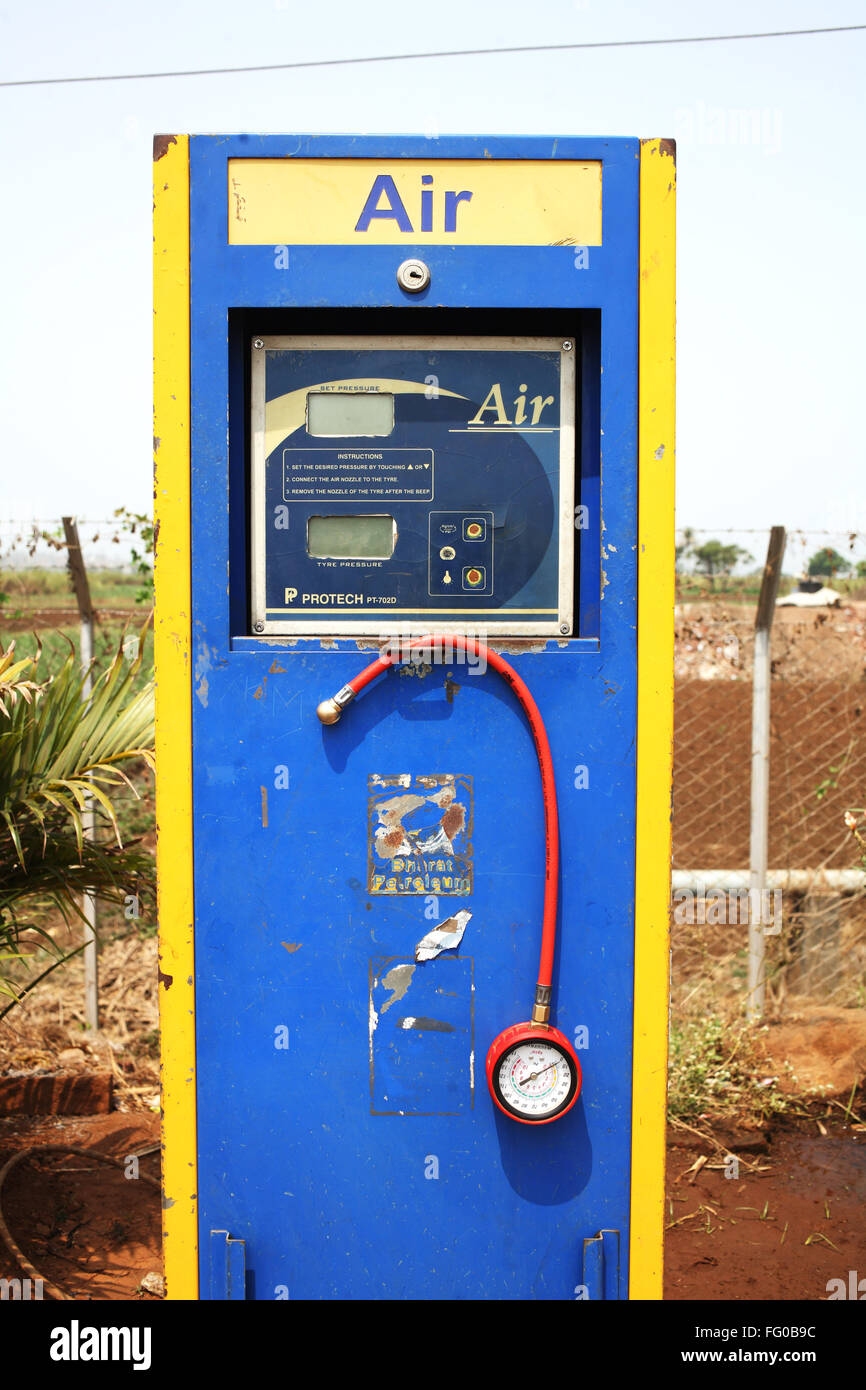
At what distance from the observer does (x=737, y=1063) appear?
3842 mm

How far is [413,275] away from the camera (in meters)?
1.64

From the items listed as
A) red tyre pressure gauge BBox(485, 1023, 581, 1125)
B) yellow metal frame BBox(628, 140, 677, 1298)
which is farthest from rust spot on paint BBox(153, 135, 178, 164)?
red tyre pressure gauge BBox(485, 1023, 581, 1125)

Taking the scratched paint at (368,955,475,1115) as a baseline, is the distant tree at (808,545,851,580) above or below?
above

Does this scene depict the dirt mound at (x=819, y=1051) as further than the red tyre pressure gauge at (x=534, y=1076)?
Yes

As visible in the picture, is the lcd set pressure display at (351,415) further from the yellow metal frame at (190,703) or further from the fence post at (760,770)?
the fence post at (760,770)

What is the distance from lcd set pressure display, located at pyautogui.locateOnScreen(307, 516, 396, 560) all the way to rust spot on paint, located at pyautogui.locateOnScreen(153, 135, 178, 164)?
63cm

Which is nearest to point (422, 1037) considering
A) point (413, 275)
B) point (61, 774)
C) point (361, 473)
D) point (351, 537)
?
point (351, 537)

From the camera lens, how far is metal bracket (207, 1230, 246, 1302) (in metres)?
1.67

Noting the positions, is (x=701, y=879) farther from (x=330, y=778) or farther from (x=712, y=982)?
(x=330, y=778)

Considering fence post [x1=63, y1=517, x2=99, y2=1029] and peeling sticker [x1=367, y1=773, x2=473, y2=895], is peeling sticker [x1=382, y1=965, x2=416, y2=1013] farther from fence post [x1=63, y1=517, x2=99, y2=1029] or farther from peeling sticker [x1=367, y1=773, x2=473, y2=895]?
fence post [x1=63, y1=517, x2=99, y2=1029]

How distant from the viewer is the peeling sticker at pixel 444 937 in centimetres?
168

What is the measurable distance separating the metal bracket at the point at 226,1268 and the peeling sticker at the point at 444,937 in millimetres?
570

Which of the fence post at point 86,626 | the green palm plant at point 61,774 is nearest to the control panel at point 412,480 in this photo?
the green palm plant at point 61,774
